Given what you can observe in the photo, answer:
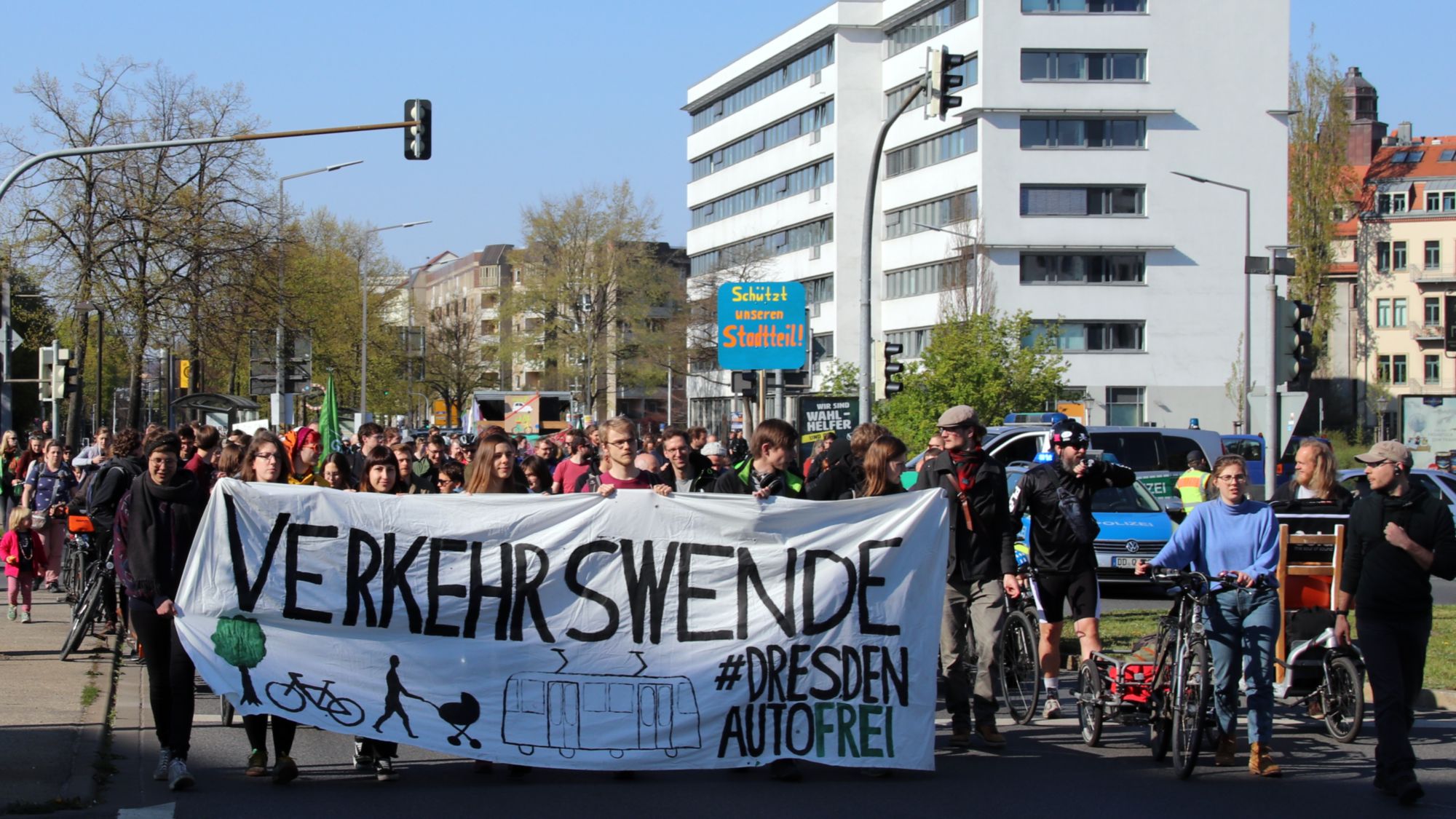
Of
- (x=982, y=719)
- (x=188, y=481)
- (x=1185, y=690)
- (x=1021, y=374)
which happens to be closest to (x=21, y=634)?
(x=188, y=481)

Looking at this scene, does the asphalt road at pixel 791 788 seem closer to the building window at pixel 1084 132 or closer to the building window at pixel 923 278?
the building window at pixel 923 278

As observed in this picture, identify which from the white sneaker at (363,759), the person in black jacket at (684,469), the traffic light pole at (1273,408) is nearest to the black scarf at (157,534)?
the white sneaker at (363,759)

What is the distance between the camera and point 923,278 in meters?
69.7

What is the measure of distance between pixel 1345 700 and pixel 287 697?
6.31 m

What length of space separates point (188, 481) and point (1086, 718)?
534cm

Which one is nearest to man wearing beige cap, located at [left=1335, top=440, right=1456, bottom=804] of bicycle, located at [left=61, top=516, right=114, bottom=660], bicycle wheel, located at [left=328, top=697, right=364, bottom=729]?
bicycle wheel, located at [left=328, top=697, right=364, bottom=729]

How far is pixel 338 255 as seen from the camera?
221 feet

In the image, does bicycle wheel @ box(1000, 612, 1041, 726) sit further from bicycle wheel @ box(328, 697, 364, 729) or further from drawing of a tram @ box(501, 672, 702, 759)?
bicycle wheel @ box(328, 697, 364, 729)

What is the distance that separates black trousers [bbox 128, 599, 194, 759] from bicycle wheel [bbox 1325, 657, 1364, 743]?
6.66 metres

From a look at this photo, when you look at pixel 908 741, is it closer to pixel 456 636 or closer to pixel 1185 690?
pixel 1185 690

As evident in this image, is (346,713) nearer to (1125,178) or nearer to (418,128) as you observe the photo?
(418,128)

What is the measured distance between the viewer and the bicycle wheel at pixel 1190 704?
8.53 metres

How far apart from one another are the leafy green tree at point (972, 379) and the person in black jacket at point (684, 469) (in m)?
21.8

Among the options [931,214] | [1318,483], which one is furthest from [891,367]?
[931,214]
